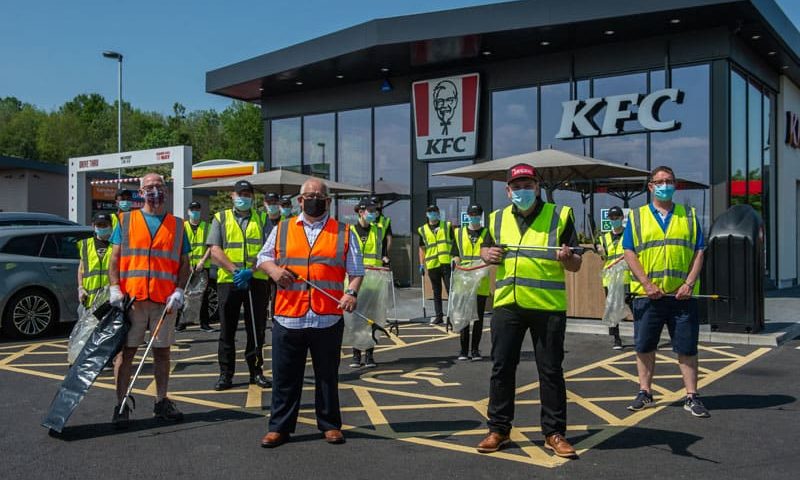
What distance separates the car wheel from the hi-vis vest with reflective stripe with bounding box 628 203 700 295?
8778mm

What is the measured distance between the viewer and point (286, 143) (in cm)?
2269

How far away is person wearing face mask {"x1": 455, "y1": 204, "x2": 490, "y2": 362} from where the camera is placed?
901 centimetres

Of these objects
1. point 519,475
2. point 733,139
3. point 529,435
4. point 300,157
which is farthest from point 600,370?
point 300,157

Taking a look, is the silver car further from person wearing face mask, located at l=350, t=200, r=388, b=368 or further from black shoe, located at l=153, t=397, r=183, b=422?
black shoe, located at l=153, t=397, r=183, b=422

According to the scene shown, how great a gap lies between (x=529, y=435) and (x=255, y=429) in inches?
84.0

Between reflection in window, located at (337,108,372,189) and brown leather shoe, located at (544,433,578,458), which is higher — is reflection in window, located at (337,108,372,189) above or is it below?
above

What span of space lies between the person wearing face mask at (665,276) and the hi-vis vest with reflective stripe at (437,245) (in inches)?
225

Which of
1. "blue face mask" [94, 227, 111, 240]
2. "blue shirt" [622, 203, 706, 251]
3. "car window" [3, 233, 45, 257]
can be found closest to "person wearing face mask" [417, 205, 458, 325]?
"blue face mask" [94, 227, 111, 240]

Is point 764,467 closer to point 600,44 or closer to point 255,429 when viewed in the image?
point 255,429

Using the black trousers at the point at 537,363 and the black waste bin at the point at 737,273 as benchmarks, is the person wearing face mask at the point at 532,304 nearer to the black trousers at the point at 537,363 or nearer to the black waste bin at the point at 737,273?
the black trousers at the point at 537,363

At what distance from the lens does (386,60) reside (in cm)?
1852

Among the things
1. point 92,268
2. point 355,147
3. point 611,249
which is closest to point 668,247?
point 611,249

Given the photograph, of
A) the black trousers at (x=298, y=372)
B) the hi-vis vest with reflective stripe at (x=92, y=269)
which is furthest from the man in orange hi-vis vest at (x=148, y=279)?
the hi-vis vest with reflective stripe at (x=92, y=269)

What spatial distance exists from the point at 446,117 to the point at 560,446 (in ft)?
48.4
